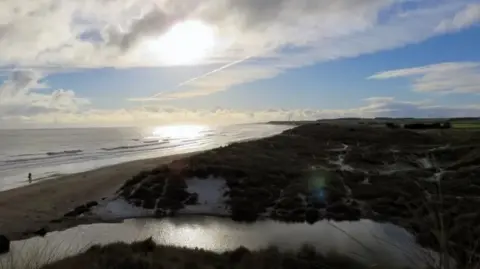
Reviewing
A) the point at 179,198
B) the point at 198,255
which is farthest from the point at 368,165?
the point at 198,255

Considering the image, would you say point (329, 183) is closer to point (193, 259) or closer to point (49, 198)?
point (193, 259)

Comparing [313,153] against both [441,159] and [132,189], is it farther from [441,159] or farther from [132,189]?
[132,189]

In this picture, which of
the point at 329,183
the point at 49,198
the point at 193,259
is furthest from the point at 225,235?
the point at 49,198

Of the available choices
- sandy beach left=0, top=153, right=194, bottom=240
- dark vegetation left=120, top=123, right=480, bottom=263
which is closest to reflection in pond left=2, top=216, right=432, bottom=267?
dark vegetation left=120, top=123, right=480, bottom=263

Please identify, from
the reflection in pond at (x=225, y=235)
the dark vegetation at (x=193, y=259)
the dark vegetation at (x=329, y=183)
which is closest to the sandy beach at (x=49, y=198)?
the reflection in pond at (x=225, y=235)

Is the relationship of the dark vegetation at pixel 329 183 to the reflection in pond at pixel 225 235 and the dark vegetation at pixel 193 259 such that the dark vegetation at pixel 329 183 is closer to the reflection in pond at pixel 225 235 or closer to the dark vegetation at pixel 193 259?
the reflection in pond at pixel 225 235

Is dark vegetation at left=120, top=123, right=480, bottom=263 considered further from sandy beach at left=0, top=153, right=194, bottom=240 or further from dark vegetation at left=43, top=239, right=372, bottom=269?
dark vegetation at left=43, top=239, right=372, bottom=269
